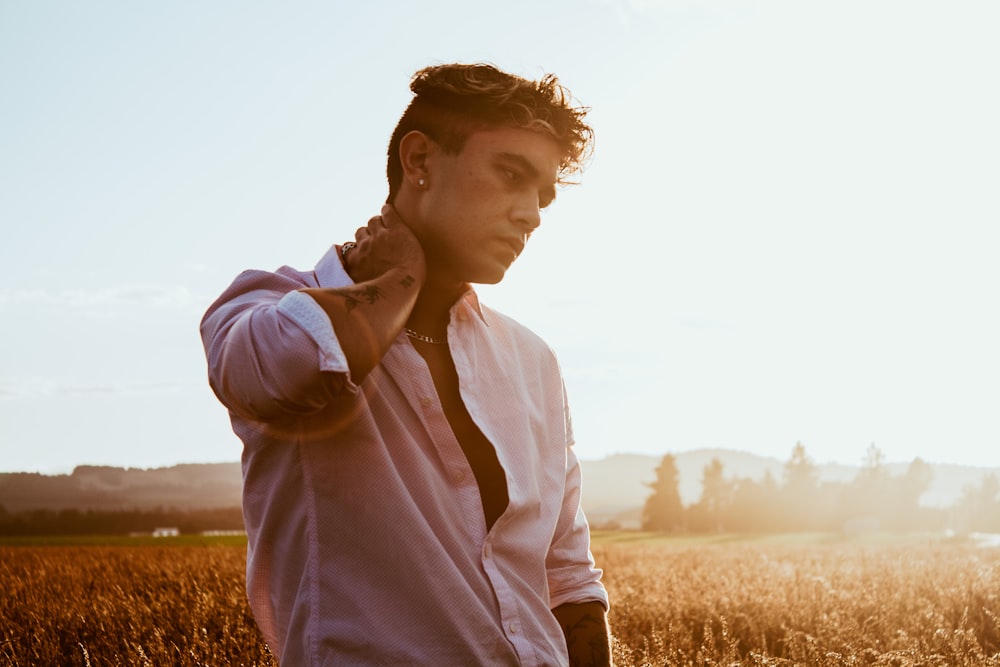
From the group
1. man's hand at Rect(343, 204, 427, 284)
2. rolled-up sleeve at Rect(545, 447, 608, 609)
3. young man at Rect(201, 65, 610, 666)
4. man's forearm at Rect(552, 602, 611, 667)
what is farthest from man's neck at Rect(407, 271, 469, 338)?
man's forearm at Rect(552, 602, 611, 667)

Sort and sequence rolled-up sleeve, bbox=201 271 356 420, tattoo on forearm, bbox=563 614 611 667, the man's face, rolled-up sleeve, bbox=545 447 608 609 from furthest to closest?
rolled-up sleeve, bbox=545 447 608 609 < tattoo on forearm, bbox=563 614 611 667 < the man's face < rolled-up sleeve, bbox=201 271 356 420

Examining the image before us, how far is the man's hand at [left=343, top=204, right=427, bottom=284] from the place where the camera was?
193 cm

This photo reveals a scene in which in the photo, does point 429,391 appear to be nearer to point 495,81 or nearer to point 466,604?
point 466,604

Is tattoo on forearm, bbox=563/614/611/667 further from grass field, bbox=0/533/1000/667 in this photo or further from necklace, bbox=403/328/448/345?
grass field, bbox=0/533/1000/667

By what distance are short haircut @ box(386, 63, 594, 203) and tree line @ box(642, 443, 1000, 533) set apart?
75108mm

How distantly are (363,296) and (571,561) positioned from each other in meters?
1.18

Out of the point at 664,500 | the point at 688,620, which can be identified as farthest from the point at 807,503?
the point at 688,620

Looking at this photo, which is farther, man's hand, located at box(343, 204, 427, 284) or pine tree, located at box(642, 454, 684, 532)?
pine tree, located at box(642, 454, 684, 532)

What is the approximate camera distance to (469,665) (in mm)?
1839

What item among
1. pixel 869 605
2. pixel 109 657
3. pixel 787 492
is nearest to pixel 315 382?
pixel 109 657

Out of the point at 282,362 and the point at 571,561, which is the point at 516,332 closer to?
the point at 571,561

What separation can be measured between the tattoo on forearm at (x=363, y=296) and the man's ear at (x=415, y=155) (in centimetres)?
51

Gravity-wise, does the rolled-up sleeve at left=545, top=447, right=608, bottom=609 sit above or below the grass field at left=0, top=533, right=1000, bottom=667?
above

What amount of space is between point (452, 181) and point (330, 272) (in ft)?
1.26
